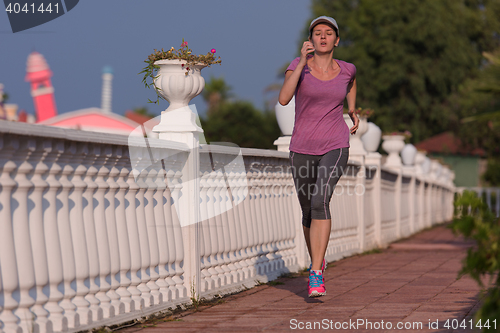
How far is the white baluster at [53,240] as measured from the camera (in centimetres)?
331

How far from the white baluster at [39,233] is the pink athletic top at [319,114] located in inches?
87.8

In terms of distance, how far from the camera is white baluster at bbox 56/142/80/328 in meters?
3.41

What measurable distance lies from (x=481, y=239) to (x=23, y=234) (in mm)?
1927

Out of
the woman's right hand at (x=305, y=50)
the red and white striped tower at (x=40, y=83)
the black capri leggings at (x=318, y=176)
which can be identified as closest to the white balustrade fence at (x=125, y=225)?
the black capri leggings at (x=318, y=176)

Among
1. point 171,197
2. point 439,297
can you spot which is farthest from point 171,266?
point 439,297

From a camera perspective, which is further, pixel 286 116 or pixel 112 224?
pixel 286 116

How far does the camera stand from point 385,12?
4244 centimetres

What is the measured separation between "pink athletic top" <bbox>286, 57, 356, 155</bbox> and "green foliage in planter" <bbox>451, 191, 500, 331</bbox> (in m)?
2.59

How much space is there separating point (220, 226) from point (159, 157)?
1082 mm

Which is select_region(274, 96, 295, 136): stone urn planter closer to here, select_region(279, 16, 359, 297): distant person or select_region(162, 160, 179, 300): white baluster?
select_region(279, 16, 359, 297): distant person

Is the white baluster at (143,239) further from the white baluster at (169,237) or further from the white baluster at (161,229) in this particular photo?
the white baluster at (169,237)

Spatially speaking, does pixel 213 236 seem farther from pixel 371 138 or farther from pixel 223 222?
pixel 371 138

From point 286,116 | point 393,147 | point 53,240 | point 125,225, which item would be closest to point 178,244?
point 125,225

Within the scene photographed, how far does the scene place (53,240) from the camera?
332 centimetres
